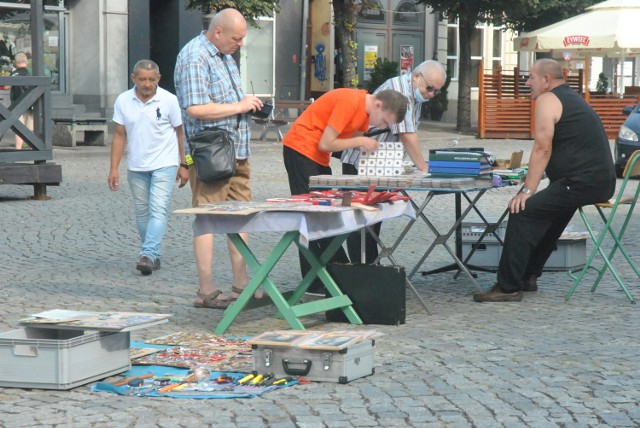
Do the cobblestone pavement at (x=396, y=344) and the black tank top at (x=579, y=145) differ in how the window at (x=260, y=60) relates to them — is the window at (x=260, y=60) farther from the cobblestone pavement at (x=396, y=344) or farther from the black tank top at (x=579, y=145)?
the black tank top at (x=579, y=145)

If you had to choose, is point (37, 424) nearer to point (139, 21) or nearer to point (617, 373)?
point (617, 373)

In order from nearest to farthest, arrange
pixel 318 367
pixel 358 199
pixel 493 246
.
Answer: pixel 318 367
pixel 358 199
pixel 493 246

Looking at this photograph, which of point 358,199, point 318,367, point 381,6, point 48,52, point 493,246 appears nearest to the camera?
point 318,367

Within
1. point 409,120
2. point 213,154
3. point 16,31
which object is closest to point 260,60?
point 16,31

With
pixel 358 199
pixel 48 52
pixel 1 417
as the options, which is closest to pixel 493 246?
pixel 358 199

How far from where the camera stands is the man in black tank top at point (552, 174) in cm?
895

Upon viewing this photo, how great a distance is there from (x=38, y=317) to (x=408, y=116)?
3639mm

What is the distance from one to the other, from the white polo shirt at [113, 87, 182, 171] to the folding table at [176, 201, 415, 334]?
2615 mm

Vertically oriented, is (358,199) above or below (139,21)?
below

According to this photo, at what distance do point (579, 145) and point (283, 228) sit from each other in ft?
8.47

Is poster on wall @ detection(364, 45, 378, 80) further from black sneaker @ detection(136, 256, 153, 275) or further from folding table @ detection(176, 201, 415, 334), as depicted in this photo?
folding table @ detection(176, 201, 415, 334)

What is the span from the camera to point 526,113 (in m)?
31.4

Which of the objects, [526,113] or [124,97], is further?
[526,113]

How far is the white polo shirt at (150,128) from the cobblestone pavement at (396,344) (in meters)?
0.90
